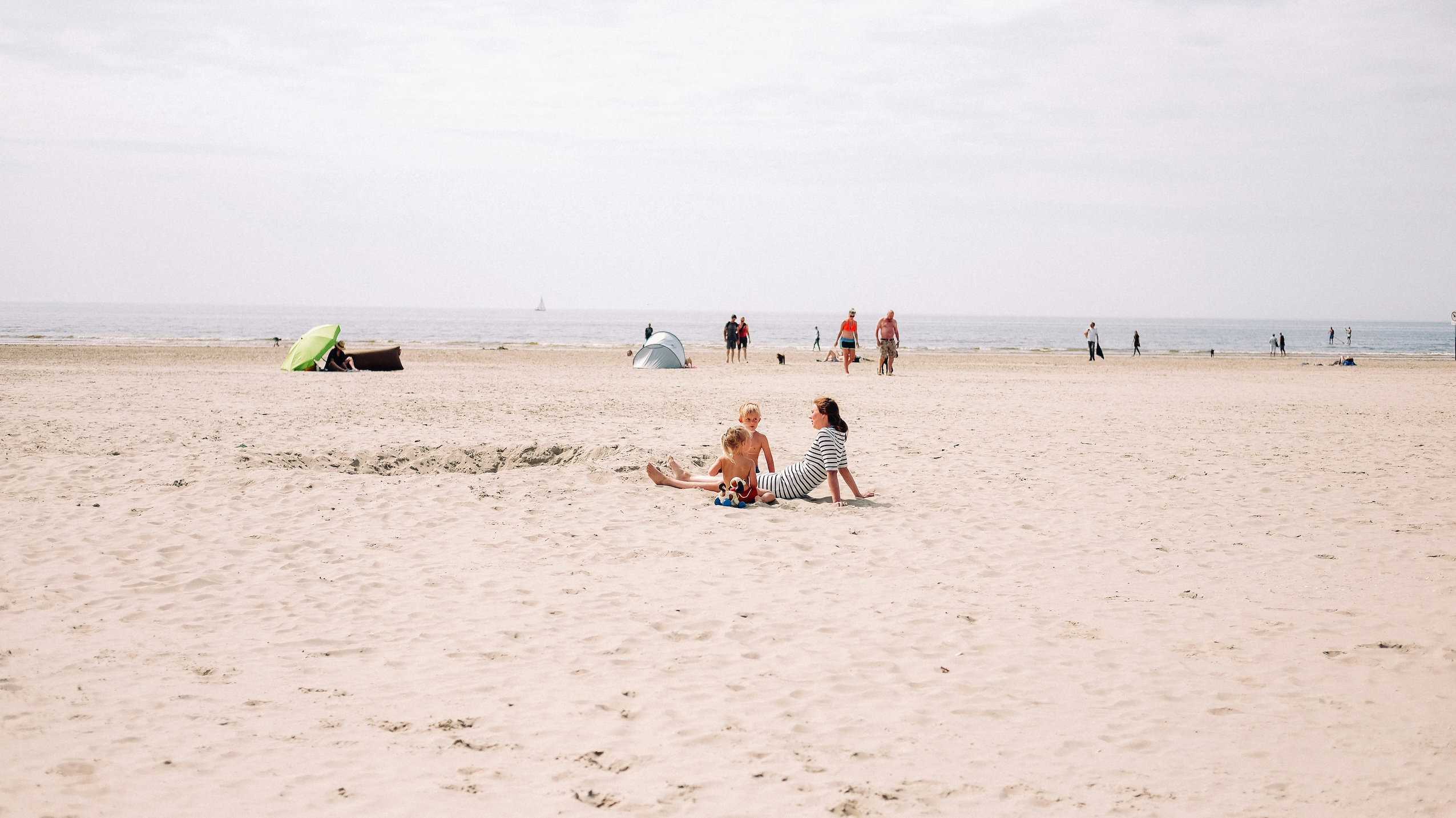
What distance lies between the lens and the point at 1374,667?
4.80 m

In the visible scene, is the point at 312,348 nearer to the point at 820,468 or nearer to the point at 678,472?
the point at 678,472

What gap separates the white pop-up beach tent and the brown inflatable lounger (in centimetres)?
744

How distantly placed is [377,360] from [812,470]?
20644 millimetres

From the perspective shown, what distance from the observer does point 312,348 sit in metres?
25.7

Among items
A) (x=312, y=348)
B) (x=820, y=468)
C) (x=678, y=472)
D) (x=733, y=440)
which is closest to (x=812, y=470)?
(x=820, y=468)

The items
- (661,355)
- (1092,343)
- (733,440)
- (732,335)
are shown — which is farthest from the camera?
(1092,343)

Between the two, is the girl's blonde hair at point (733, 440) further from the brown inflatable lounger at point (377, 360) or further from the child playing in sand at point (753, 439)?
the brown inflatable lounger at point (377, 360)

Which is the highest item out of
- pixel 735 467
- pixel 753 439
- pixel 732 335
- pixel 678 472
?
pixel 732 335

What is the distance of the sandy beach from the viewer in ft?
12.0

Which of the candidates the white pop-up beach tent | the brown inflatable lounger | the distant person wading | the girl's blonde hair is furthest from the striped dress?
the distant person wading

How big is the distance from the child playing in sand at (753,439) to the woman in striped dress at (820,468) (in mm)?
200

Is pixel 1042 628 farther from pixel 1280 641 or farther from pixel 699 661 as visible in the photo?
pixel 699 661

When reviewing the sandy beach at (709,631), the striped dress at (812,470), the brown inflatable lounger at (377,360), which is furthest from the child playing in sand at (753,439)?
the brown inflatable lounger at (377,360)

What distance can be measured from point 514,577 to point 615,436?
640 cm
